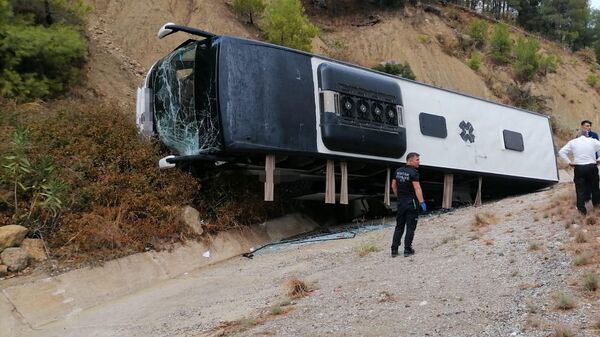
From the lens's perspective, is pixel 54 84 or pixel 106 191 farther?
pixel 54 84

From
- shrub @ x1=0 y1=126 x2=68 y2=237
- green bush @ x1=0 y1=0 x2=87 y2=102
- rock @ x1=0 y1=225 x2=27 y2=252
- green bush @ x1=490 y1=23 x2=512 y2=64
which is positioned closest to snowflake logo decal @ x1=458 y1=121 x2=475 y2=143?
shrub @ x1=0 y1=126 x2=68 y2=237

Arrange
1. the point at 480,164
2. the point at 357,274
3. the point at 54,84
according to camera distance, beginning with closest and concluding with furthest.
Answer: the point at 357,274 → the point at 480,164 → the point at 54,84

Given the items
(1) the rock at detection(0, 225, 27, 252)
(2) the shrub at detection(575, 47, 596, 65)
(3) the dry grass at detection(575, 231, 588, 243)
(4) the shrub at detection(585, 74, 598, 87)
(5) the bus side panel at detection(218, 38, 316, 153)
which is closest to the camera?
(3) the dry grass at detection(575, 231, 588, 243)

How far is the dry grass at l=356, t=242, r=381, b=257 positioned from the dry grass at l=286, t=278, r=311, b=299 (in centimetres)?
194

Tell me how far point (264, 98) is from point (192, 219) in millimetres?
2619

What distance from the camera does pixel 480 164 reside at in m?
13.5

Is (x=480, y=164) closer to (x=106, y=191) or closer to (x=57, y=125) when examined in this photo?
(x=106, y=191)

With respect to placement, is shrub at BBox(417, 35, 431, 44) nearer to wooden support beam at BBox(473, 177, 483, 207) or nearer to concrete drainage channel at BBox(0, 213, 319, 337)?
wooden support beam at BBox(473, 177, 483, 207)

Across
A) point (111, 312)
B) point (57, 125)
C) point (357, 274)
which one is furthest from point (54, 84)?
point (357, 274)

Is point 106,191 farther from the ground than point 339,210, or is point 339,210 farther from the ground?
point 106,191

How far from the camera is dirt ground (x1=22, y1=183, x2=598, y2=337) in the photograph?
5.05m

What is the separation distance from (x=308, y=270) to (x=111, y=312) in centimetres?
279

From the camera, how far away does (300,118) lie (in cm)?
1027

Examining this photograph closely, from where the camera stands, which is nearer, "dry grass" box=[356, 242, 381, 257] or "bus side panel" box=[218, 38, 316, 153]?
"dry grass" box=[356, 242, 381, 257]
